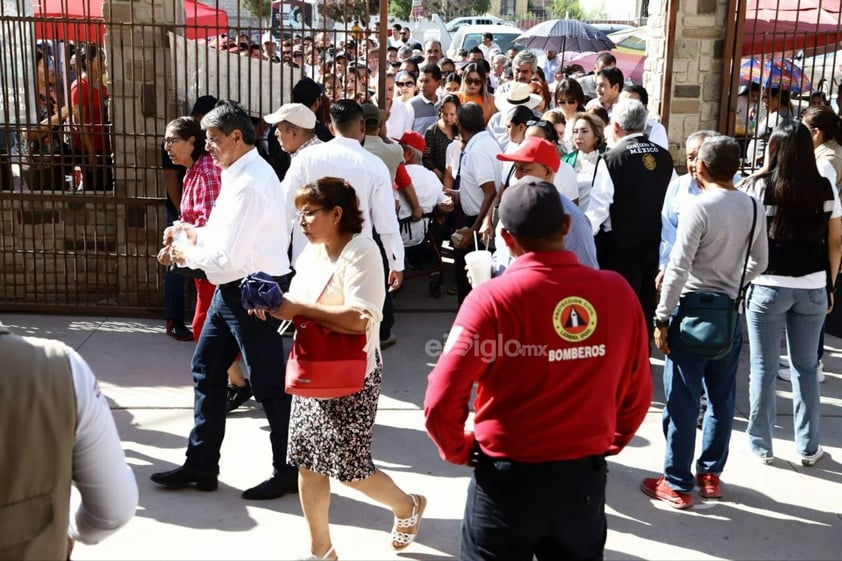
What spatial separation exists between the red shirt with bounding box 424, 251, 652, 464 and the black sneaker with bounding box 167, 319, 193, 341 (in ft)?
16.0

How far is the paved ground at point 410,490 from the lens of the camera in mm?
4484

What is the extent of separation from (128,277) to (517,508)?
5.99 m

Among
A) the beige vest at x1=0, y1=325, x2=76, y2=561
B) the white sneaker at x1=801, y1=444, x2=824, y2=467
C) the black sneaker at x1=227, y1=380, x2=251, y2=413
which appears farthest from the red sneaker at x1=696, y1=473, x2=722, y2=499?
the beige vest at x1=0, y1=325, x2=76, y2=561

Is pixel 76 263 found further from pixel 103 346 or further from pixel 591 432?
pixel 591 432

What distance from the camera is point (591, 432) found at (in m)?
2.97

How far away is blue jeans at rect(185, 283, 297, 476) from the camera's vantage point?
4.75 m

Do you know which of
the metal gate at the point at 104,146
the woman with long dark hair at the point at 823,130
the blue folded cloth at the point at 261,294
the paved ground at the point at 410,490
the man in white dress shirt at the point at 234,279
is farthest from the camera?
the metal gate at the point at 104,146

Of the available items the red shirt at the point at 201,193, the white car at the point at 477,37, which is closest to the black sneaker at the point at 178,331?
the red shirt at the point at 201,193

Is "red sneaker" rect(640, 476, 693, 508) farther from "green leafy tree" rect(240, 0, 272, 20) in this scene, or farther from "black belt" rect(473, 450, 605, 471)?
"green leafy tree" rect(240, 0, 272, 20)

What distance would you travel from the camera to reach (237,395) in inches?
242

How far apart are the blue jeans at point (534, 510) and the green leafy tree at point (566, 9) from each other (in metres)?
68.2

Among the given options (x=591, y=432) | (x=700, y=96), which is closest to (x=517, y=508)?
(x=591, y=432)

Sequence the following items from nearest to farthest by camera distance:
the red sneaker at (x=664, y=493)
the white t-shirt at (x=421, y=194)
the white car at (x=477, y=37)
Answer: the red sneaker at (x=664, y=493) < the white t-shirt at (x=421, y=194) < the white car at (x=477, y=37)

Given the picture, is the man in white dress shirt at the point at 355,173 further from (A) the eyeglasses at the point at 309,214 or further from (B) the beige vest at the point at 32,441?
(B) the beige vest at the point at 32,441
